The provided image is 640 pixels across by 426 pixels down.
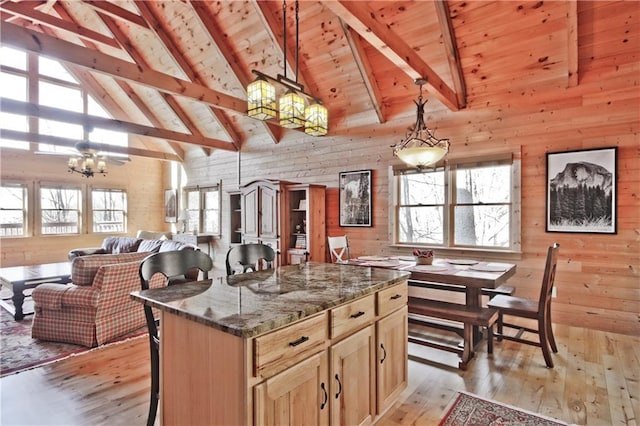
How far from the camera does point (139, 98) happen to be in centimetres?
779

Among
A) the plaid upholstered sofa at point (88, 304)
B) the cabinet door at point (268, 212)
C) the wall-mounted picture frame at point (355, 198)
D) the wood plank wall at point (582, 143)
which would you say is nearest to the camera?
the plaid upholstered sofa at point (88, 304)

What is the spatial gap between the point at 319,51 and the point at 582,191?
3842mm

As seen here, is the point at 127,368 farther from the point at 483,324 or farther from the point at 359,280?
the point at 483,324

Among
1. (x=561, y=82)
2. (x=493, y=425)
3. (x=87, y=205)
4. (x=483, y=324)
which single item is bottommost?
(x=493, y=425)

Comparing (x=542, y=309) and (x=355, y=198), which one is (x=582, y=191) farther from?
(x=355, y=198)

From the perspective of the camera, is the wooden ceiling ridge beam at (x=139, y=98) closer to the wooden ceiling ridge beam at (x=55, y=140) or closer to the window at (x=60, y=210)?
the wooden ceiling ridge beam at (x=55, y=140)

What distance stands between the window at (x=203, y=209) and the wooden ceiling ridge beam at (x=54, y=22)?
11.3 feet

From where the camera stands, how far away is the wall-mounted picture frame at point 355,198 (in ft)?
18.4

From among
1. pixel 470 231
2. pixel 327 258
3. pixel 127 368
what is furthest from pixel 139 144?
pixel 470 231

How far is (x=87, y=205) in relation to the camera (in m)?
8.33

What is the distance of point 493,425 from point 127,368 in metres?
2.83

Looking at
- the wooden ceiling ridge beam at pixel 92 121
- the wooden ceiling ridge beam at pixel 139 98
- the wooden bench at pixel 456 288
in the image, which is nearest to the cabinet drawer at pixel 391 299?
the wooden bench at pixel 456 288

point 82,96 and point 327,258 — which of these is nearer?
point 327,258

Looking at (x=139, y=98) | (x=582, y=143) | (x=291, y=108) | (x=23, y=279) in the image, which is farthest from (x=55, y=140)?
(x=582, y=143)
